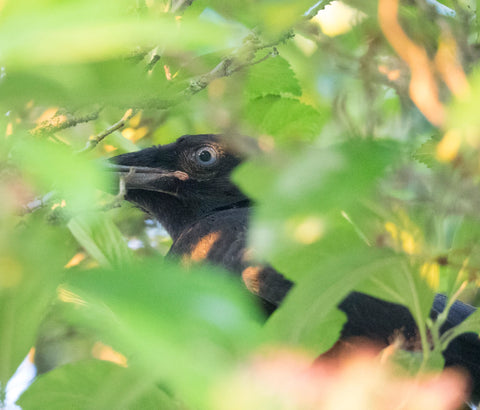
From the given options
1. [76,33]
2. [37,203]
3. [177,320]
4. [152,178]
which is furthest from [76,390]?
[152,178]

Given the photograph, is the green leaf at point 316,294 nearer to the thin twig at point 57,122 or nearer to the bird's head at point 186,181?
the thin twig at point 57,122

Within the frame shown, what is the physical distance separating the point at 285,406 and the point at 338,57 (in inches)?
55.3

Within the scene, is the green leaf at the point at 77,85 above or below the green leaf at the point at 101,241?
above

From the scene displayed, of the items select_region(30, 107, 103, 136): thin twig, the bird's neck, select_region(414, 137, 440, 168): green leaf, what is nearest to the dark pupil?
the bird's neck

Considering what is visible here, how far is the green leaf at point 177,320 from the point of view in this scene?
64cm

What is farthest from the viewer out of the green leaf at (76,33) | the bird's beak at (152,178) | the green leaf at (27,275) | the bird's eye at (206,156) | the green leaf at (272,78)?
the bird's eye at (206,156)

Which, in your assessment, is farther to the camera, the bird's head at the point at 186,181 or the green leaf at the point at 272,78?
the bird's head at the point at 186,181

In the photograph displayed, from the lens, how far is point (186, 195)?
3.70m

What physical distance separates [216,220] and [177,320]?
8.75 ft

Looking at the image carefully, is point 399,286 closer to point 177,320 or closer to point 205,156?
point 177,320

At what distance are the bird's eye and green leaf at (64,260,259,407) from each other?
9.29ft

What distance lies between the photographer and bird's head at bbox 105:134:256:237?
3498mm

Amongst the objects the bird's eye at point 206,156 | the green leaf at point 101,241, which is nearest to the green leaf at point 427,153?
the green leaf at point 101,241

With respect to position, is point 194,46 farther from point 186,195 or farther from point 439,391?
point 186,195
